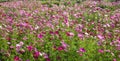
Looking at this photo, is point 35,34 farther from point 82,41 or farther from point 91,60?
point 91,60

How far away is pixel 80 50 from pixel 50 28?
1.80m

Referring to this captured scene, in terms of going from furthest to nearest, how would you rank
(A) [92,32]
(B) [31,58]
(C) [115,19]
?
1. (C) [115,19]
2. (A) [92,32]
3. (B) [31,58]

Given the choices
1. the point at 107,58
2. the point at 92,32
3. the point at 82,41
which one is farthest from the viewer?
the point at 92,32

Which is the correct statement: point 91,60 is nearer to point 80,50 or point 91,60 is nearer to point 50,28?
point 80,50

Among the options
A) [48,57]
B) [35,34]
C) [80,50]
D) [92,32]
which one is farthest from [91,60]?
[92,32]

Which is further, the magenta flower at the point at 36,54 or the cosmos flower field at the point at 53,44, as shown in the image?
the cosmos flower field at the point at 53,44

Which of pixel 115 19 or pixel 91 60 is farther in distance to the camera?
pixel 115 19

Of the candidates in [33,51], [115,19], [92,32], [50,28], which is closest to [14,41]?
[33,51]

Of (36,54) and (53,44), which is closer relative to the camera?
(36,54)

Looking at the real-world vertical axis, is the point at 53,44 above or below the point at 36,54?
below

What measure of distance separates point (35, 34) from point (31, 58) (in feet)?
3.93

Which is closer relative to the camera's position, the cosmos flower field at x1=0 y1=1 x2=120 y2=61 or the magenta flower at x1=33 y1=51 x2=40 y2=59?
the magenta flower at x1=33 y1=51 x2=40 y2=59

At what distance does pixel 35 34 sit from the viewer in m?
7.14

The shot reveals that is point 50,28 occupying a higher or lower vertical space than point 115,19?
higher
